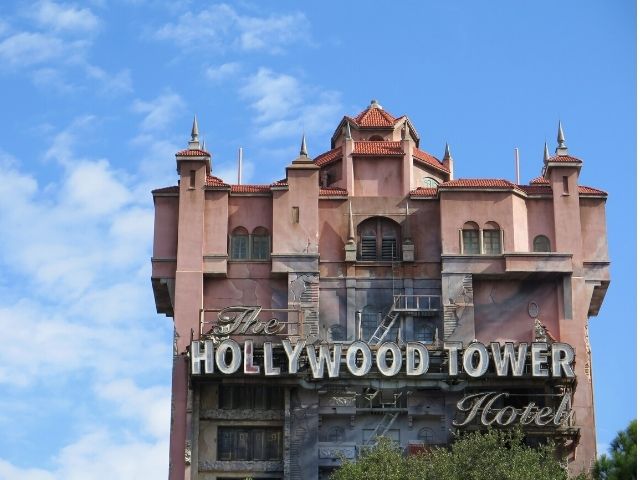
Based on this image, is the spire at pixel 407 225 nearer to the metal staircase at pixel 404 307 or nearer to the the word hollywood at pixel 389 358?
the metal staircase at pixel 404 307

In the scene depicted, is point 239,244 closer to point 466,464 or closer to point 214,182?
point 214,182

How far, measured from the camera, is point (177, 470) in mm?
76625

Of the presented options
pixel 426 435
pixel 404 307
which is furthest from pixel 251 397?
pixel 404 307

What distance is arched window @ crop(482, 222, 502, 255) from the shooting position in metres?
81.4

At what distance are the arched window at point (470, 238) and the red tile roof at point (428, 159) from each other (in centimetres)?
526

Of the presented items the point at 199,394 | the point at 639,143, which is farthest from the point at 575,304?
the point at 639,143

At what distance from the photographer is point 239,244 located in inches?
3214

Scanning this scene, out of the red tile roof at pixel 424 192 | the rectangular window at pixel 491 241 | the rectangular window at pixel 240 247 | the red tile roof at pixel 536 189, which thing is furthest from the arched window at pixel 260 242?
the red tile roof at pixel 536 189

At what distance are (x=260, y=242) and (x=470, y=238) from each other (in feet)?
32.7

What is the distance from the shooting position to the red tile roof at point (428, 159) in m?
85.2

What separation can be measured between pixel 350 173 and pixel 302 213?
11.6 ft

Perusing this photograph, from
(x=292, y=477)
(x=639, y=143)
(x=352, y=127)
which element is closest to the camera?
(x=639, y=143)

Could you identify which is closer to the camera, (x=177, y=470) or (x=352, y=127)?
(x=177, y=470)

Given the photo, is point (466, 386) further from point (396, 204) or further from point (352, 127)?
point (352, 127)
